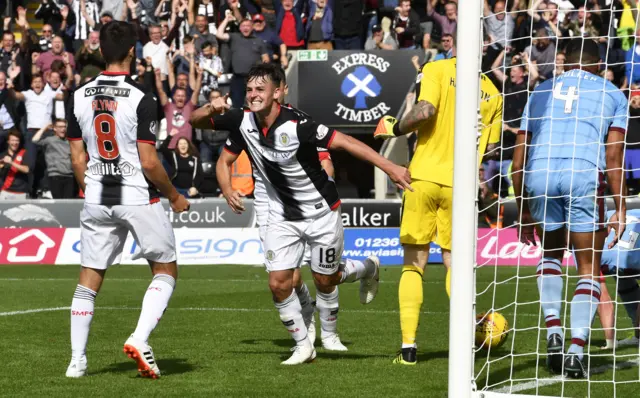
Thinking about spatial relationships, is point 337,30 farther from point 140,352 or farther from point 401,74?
point 140,352

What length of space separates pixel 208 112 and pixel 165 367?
5.79ft

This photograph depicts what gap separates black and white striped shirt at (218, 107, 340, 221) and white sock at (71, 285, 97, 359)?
1.48m

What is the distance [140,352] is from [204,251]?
430 inches

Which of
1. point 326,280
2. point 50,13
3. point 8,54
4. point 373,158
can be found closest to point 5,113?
point 8,54

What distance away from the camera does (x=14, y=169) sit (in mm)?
20375

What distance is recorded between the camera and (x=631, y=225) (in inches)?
338

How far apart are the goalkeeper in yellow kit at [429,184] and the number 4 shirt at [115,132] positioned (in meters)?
1.91

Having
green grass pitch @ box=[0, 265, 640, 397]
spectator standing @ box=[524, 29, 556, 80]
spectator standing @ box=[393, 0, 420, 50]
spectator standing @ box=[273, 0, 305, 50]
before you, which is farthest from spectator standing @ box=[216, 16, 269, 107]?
green grass pitch @ box=[0, 265, 640, 397]

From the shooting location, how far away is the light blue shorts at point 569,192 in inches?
292

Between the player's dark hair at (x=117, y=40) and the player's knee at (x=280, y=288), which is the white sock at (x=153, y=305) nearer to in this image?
the player's knee at (x=280, y=288)

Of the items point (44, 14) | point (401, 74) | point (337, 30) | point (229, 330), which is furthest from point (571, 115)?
point (44, 14)

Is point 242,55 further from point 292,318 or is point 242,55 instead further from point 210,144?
point 292,318

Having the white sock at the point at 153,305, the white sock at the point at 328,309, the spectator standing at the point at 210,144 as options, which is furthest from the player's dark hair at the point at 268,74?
the spectator standing at the point at 210,144

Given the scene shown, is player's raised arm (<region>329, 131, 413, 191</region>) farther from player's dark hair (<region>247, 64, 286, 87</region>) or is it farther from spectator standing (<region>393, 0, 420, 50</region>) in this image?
spectator standing (<region>393, 0, 420, 50</region>)
